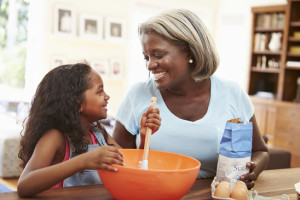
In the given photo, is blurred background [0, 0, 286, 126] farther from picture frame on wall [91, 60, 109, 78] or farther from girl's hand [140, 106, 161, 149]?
girl's hand [140, 106, 161, 149]

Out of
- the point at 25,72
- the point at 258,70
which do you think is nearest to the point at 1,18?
the point at 25,72

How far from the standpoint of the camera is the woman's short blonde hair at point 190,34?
57.6 inches

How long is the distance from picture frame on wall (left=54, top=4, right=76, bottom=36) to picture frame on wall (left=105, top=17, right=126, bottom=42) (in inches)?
20.9

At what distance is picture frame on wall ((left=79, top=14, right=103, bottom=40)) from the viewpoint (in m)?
5.63

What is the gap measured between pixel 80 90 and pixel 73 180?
0.30 m

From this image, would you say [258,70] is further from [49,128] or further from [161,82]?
[49,128]

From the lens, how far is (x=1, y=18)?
5594 millimetres

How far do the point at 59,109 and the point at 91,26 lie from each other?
4.64 metres

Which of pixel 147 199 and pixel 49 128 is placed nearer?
pixel 147 199

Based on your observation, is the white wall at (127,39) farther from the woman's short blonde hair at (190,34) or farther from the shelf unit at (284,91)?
the woman's short blonde hair at (190,34)

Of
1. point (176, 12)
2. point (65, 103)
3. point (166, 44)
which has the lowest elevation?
point (65, 103)

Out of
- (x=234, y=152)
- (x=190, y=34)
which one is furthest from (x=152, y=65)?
(x=234, y=152)

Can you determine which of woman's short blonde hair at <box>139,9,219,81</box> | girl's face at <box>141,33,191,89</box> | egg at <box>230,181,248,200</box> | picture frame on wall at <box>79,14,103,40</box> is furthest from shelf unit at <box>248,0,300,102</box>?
egg at <box>230,181,248,200</box>

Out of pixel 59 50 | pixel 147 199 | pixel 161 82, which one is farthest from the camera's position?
pixel 59 50
